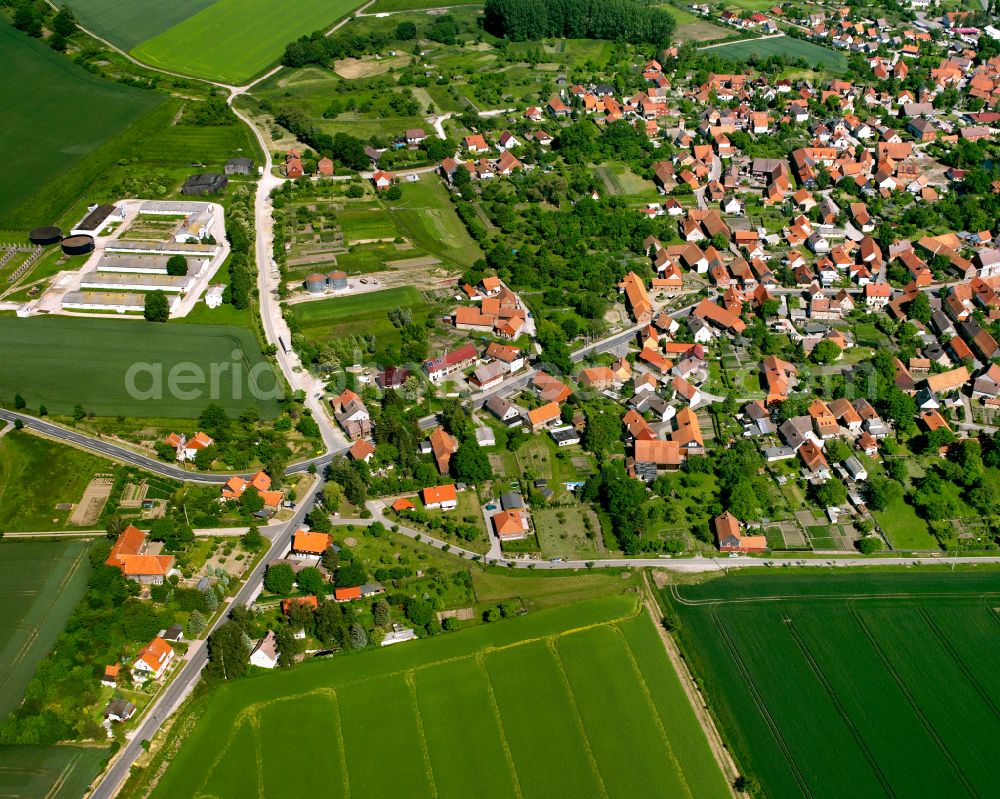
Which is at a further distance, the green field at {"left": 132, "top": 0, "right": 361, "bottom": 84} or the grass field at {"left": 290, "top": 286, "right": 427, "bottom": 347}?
the green field at {"left": 132, "top": 0, "right": 361, "bottom": 84}

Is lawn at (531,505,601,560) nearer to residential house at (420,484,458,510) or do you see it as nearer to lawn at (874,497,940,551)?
residential house at (420,484,458,510)

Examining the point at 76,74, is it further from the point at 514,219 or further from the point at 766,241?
the point at 766,241

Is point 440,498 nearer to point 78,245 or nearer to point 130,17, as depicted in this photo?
point 78,245

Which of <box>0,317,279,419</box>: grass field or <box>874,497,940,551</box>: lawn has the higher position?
<box>0,317,279,419</box>: grass field

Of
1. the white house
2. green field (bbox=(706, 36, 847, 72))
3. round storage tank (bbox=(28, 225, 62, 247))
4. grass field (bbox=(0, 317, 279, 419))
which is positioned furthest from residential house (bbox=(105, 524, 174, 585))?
green field (bbox=(706, 36, 847, 72))

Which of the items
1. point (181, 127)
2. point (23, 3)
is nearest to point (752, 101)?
point (181, 127)

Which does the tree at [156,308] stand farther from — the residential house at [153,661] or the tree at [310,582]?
the residential house at [153,661]
